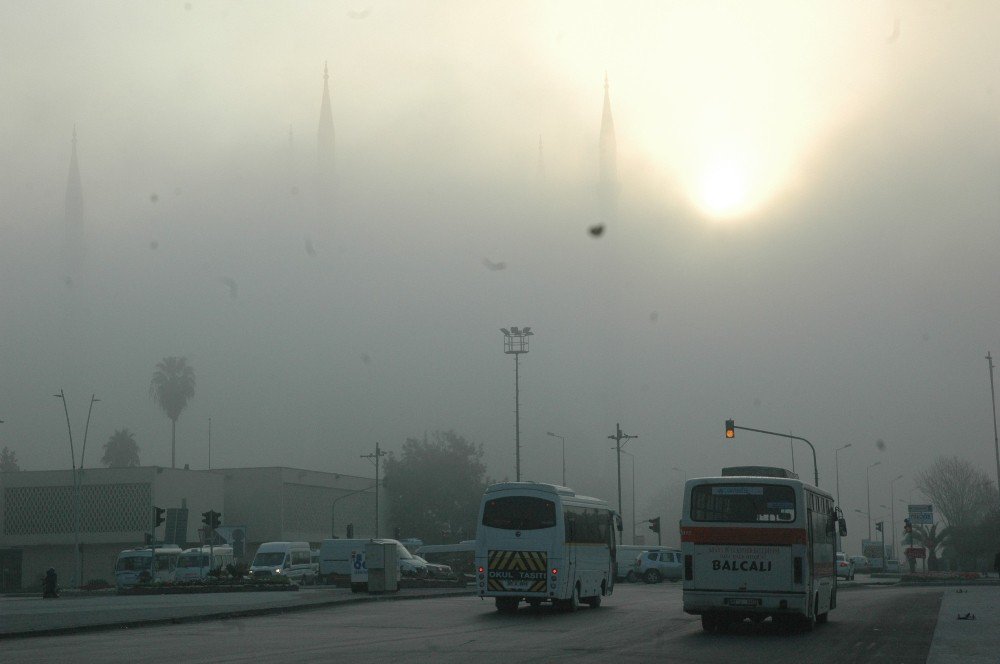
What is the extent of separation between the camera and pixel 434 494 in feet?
349

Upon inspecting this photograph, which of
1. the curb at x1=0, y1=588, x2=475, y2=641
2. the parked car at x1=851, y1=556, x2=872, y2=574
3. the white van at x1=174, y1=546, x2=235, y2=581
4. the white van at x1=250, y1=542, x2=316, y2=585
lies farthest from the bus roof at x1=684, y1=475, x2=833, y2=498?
the parked car at x1=851, y1=556, x2=872, y2=574

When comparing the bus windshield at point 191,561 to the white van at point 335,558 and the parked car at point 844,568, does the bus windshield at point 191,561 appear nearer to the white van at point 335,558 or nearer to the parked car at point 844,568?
the white van at point 335,558

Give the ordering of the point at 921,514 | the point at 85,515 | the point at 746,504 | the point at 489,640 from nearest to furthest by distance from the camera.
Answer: the point at 489,640
the point at 746,504
the point at 921,514
the point at 85,515

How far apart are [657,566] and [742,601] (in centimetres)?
4019

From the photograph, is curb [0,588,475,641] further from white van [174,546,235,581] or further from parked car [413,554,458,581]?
white van [174,546,235,581]

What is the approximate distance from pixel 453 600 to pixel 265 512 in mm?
56165

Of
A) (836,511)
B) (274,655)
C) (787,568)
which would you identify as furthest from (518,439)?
(274,655)

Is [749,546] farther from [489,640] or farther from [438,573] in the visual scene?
[438,573]

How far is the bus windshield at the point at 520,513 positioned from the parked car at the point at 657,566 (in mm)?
33374

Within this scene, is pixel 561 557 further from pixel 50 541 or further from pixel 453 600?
pixel 50 541

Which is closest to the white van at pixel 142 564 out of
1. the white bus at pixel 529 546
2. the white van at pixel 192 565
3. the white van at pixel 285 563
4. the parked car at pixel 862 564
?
the white van at pixel 192 565

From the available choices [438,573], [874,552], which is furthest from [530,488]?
[874,552]

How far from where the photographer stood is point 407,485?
10750 cm

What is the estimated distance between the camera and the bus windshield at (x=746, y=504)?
20.8 m
